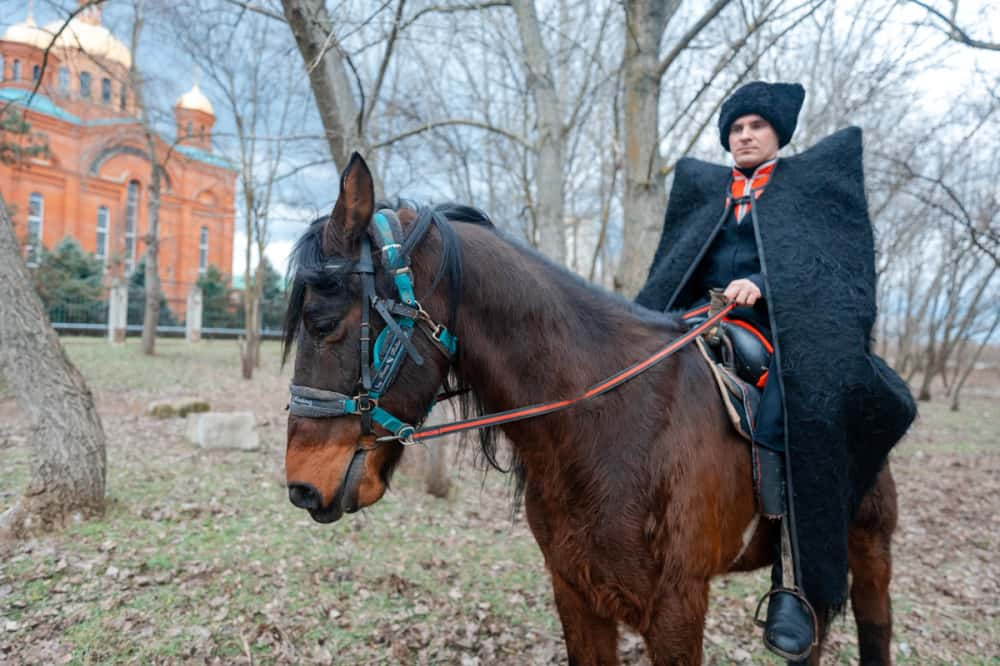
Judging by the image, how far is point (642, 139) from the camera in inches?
224

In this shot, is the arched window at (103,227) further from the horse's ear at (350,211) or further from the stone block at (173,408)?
the horse's ear at (350,211)

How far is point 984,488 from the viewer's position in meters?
7.98

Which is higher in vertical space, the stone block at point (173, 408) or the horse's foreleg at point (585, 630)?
the horse's foreleg at point (585, 630)

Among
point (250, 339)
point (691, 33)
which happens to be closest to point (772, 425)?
point (691, 33)

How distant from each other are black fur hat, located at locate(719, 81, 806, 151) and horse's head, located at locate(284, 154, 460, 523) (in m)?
1.94

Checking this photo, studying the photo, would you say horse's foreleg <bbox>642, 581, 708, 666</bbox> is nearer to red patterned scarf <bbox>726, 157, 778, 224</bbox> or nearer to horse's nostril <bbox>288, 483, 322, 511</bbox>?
horse's nostril <bbox>288, 483, 322, 511</bbox>

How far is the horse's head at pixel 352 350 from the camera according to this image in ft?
6.07

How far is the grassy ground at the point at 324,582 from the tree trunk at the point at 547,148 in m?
3.55

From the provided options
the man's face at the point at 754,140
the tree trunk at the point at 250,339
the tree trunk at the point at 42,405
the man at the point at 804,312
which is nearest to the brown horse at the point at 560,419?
the man at the point at 804,312

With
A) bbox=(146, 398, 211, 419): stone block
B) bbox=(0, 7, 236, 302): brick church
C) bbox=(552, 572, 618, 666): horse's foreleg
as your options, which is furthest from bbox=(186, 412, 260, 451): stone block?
bbox=(0, 7, 236, 302): brick church

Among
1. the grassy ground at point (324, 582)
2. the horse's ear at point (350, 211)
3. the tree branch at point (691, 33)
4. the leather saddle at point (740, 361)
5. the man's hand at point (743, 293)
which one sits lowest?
the grassy ground at point (324, 582)

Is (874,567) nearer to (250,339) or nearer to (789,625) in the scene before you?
(789,625)

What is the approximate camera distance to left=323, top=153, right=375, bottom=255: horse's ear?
185 cm

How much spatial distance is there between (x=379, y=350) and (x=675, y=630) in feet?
4.73
